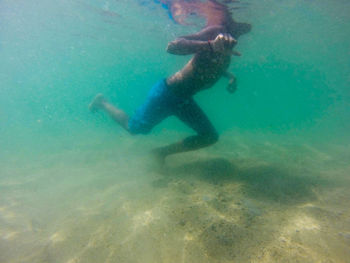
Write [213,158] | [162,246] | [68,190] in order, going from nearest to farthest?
[162,246] < [68,190] < [213,158]

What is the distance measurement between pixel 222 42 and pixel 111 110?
16.3ft

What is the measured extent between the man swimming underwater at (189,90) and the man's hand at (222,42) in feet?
0.11

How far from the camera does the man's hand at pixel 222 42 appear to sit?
13.7ft

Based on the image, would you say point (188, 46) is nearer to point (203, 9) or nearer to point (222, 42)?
point (222, 42)

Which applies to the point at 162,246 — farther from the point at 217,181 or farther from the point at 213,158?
the point at 213,158

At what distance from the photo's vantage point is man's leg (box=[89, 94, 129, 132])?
7.11 metres

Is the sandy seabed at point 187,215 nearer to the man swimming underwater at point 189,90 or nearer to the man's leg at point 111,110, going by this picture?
the man swimming underwater at point 189,90

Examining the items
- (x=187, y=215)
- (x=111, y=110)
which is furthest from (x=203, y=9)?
(x=187, y=215)

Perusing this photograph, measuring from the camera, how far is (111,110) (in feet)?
25.5

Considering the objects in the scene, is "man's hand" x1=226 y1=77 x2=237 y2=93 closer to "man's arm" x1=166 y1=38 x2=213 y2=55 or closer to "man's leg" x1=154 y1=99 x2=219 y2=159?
"man's leg" x1=154 y1=99 x2=219 y2=159

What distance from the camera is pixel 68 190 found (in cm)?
597

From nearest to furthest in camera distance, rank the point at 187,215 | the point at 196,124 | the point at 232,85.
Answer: the point at 187,215, the point at 196,124, the point at 232,85

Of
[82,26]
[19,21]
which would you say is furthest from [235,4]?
[19,21]

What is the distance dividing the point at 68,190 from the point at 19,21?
32960 millimetres
